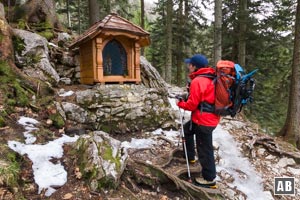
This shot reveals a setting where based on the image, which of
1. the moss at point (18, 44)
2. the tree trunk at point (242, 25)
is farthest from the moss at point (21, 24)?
the tree trunk at point (242, 25)

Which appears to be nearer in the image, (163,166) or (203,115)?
(203,115)

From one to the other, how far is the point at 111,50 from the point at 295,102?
21.9 ft

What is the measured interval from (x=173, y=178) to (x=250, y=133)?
4.19 metres

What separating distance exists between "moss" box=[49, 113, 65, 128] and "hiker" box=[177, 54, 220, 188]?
8.33 feet

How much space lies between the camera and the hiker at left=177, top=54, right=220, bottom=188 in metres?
3.78

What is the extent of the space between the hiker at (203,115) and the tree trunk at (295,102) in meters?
5.74

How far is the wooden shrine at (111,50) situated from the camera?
228 inches

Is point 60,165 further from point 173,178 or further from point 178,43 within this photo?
point 178,43

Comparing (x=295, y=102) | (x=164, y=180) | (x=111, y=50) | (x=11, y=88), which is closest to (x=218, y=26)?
(x=295, y=102)

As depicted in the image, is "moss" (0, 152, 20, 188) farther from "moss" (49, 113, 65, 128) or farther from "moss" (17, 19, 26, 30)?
"moss" (17, 19, 26, 30)

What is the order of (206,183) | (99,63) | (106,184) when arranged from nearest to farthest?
(106,184)
(206,183)
(99,63)

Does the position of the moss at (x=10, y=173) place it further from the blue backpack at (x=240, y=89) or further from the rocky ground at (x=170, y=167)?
the blue backpack at (x=240, y=89)

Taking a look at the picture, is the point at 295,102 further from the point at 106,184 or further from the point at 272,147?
the point at 106,184

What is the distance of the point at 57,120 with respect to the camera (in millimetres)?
4820
